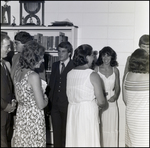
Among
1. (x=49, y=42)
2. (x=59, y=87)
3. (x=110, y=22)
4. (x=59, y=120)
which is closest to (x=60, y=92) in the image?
(x=59, y=87)

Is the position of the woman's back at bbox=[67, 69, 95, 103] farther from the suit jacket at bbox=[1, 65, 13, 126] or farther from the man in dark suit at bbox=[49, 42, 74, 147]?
the man in dark suit at bbox=[49, 42, 74, 147]

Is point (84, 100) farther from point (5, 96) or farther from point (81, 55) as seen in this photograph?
point (5, 96)

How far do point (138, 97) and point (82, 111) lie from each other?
51 centimetres

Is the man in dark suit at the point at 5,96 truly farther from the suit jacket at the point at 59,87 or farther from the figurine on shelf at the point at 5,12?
the figurine on shelf at the point at 5,12

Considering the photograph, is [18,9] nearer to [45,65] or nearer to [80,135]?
[45,65]

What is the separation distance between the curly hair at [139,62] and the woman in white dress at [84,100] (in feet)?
1.04

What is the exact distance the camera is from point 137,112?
8.27ft

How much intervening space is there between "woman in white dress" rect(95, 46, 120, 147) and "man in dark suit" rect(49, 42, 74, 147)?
520 millimetres

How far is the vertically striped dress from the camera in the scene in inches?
97.0

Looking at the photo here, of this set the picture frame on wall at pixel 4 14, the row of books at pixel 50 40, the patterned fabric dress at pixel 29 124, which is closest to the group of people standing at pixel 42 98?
the patterned fabric dress at pixel 29 124

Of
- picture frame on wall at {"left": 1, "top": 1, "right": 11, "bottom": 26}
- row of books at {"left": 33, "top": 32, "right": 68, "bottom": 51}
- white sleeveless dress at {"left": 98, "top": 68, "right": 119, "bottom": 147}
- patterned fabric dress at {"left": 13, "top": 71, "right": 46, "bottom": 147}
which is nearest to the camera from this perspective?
patterned fabric dress at {"left": 13, "top": 71, "right": 46, "bottom": 147}

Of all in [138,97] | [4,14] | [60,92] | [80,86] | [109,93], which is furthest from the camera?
[4,14]

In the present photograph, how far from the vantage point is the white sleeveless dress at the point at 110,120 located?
3727mm

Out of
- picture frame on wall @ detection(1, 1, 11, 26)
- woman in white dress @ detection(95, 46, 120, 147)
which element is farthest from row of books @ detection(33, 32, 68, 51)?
woman in white dress @ detection(95, 46, 120, 147)
